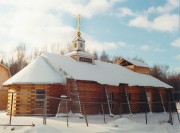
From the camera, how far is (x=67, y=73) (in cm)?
2683

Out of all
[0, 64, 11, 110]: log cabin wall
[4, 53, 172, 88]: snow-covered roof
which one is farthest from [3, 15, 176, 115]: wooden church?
[0, 64, 11, 110]: log cabin wall

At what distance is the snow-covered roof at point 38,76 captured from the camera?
2595 centimetres

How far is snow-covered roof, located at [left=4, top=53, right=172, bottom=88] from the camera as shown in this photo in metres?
26.5

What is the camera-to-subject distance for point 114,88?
1215 inches

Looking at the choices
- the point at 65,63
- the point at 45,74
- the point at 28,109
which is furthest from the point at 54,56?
the point at 28,109

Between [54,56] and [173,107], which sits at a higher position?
[54,56]

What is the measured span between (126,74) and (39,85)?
505 inches

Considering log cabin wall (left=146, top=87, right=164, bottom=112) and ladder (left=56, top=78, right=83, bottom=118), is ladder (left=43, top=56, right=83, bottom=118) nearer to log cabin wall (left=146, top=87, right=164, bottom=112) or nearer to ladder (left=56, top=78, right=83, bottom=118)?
ladder (left=56, top=78, right=83, bottom=118)

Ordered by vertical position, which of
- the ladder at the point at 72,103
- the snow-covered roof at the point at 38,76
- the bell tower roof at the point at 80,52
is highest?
the bell tower roof at the point at 80,52

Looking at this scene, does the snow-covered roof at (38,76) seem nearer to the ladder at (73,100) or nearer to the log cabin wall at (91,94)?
the ladder at (73,100)

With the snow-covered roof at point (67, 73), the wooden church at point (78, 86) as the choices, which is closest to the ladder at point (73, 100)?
the wooden church at point (78, 86)

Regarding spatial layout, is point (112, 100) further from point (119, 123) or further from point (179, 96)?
point (179, 96)

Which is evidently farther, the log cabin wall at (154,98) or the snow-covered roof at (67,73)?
the log cabin wall at (154,98)

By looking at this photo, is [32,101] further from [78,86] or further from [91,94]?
[91,94]
